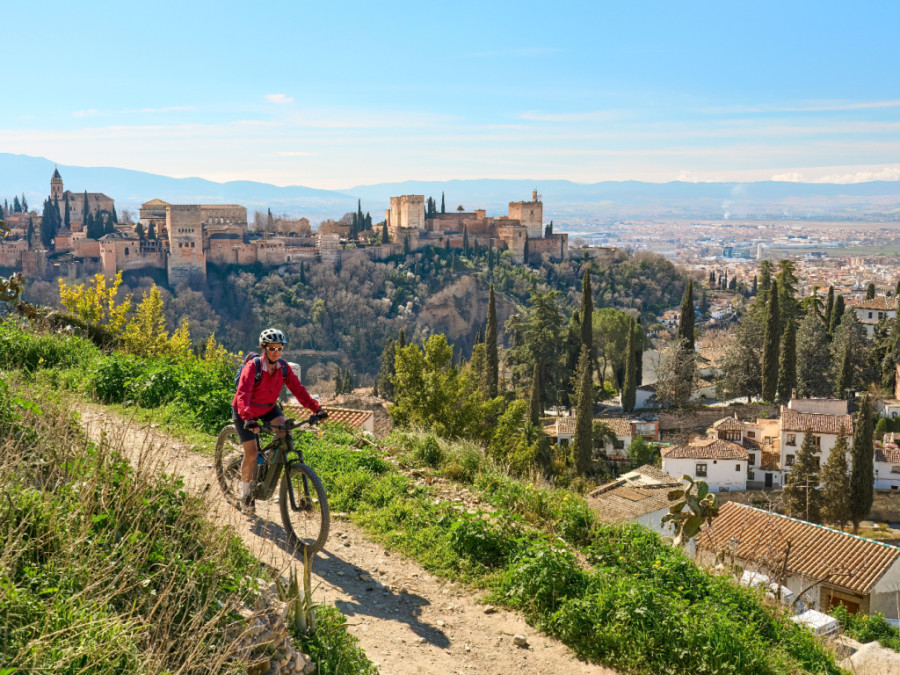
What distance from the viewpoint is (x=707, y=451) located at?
22.6m

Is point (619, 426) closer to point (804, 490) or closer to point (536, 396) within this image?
point (536, 396)

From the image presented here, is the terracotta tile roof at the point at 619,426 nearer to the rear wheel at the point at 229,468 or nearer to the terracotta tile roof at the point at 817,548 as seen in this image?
the terracotta tile roof at the point at 817,548

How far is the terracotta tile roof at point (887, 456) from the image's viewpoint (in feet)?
77.0

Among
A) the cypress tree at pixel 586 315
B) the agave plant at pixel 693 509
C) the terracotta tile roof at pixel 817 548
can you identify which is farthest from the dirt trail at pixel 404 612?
the cypress tree at pixel 586 315

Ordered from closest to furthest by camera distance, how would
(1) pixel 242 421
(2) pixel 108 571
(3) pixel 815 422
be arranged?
(2) pixel 108 571 < (1) pixel 242 421 < (3) pixel 815 422

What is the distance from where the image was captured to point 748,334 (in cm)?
3231

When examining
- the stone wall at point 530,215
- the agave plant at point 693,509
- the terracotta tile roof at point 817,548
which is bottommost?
the terracotta tile roof at point 817,548

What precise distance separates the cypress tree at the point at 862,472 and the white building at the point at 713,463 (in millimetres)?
3776

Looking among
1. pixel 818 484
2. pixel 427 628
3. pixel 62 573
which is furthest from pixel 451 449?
pixel 818 484

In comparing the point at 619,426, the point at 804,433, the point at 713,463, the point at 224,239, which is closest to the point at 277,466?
the point at 713,463

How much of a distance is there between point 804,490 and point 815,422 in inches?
221

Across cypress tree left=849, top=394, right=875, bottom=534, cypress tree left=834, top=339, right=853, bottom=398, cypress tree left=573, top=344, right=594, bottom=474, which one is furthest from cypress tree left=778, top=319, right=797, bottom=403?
cypress tree left=573, top=344, right=594, bottom=474

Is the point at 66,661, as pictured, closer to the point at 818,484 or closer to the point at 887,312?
the point at 818,484

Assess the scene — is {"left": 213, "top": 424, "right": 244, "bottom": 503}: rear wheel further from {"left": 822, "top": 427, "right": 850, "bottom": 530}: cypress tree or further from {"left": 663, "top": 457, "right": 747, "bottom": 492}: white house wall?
{"left": 663, "top": 457, "right": 747, "bottom": 492}: white house wall
